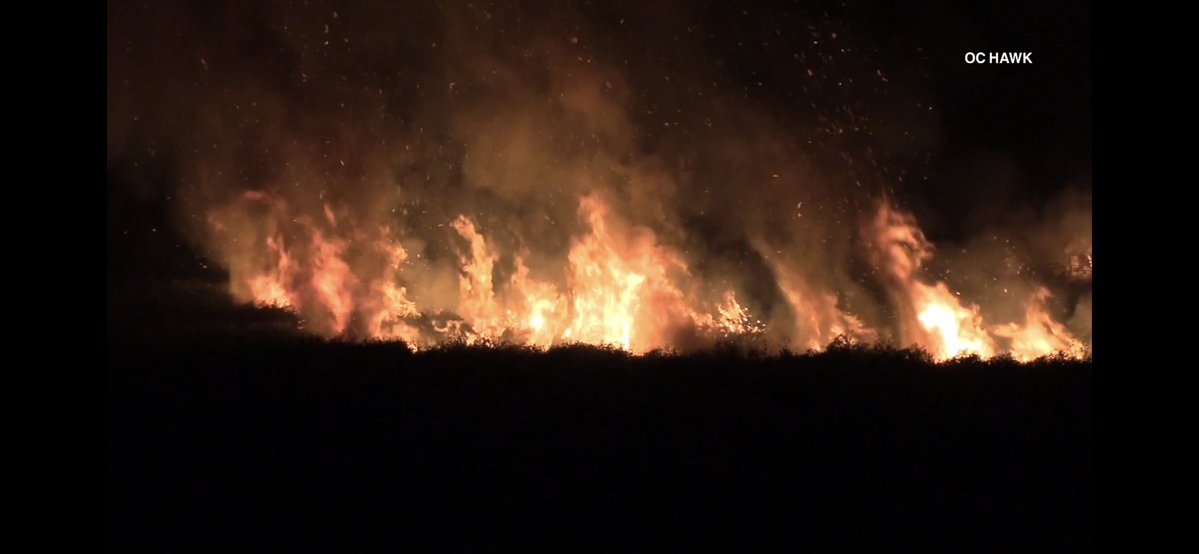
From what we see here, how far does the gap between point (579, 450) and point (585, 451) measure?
6cm

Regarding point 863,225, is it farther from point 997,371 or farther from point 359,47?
point 359,47

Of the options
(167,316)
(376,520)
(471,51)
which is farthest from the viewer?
(471,51)

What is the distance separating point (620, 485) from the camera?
7734 mm

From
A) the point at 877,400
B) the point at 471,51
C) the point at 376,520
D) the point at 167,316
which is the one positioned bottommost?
the point at 376,520

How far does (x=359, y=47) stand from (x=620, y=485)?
686 cm

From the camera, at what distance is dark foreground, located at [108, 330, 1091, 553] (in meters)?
7.18

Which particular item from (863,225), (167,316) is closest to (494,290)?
(167,316)

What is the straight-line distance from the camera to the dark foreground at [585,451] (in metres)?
7.18

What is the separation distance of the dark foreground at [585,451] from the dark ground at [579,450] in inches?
0.8

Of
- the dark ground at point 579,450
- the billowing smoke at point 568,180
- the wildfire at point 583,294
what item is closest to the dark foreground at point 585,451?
the dark ground at point 579,450

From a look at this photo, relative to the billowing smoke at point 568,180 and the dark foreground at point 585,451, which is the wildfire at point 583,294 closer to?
the billowing smoke at point 568,180

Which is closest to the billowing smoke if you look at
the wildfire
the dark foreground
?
the wildfire

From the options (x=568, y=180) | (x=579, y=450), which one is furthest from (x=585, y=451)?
(x=568, y=180)

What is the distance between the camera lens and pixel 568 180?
11.6 metres
